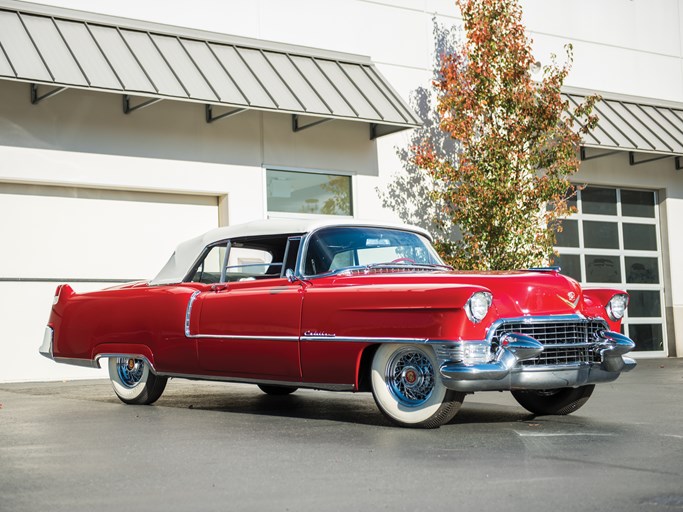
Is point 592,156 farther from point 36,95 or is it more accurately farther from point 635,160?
point 36,95

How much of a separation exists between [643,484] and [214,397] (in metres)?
6.00

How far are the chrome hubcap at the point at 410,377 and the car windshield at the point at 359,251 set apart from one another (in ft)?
3.23

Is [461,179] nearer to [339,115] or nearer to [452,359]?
[339,115]

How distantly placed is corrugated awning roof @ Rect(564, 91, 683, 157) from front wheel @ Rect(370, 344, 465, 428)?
1020cm

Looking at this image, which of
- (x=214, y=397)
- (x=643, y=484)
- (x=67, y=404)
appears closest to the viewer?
(x=643, y=484)

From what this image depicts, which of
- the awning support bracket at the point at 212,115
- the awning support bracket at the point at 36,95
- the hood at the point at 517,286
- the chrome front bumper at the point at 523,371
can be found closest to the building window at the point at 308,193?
the awning support bracket at the point at 212,115

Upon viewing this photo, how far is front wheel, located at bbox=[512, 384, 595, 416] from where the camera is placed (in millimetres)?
7559

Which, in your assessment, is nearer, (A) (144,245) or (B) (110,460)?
(B) (110,460)

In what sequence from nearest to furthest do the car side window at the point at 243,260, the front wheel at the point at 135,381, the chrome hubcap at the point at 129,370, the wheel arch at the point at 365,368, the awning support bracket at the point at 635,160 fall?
the wheel arch at the point at 365,368
the car side window at the point at 243,260
the front wheel at the point at 135,381
the chrome hubcap at the point at 129,370
the awning support bracket at the point at 635,160

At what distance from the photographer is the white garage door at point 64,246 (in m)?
12.6

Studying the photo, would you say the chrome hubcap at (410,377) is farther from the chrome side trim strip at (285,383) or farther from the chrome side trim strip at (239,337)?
the chrome side trim strip at (239,337)

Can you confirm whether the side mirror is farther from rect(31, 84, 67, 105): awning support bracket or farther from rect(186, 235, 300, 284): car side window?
rect(31, 84, 67, 105): awning support bracket

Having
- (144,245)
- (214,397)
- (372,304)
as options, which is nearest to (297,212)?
(144,245)

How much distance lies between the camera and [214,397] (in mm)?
9953
